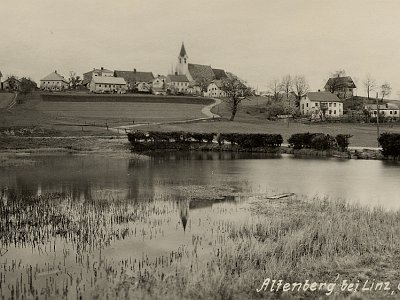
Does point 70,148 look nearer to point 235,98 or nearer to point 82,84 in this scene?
point 235,98

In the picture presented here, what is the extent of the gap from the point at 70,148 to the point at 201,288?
52.5 metres

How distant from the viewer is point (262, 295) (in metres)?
10.6

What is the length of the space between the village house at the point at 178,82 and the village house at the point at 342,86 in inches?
2254

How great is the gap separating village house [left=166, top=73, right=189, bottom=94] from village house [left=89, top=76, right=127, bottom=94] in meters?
22.1

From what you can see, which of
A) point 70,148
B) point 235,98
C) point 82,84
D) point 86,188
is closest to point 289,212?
point 86,188

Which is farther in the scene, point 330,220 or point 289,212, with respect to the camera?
point 289,212

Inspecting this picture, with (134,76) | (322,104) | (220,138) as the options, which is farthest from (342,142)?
(134,76)

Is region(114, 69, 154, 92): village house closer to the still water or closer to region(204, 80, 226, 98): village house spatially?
region(204, 80, 226, 98): village house

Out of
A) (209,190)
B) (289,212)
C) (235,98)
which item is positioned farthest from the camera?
(235,98)

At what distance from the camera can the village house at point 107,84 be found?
15475 centimetres

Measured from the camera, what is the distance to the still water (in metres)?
12.7

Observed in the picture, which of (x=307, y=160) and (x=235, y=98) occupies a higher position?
(x=235, y=98)

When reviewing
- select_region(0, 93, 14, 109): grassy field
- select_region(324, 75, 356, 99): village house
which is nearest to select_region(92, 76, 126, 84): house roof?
select_region(0, 93, 14, 109): grassy field

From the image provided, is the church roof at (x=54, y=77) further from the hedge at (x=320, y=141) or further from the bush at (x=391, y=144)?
the bush at (x=391, y=144)
